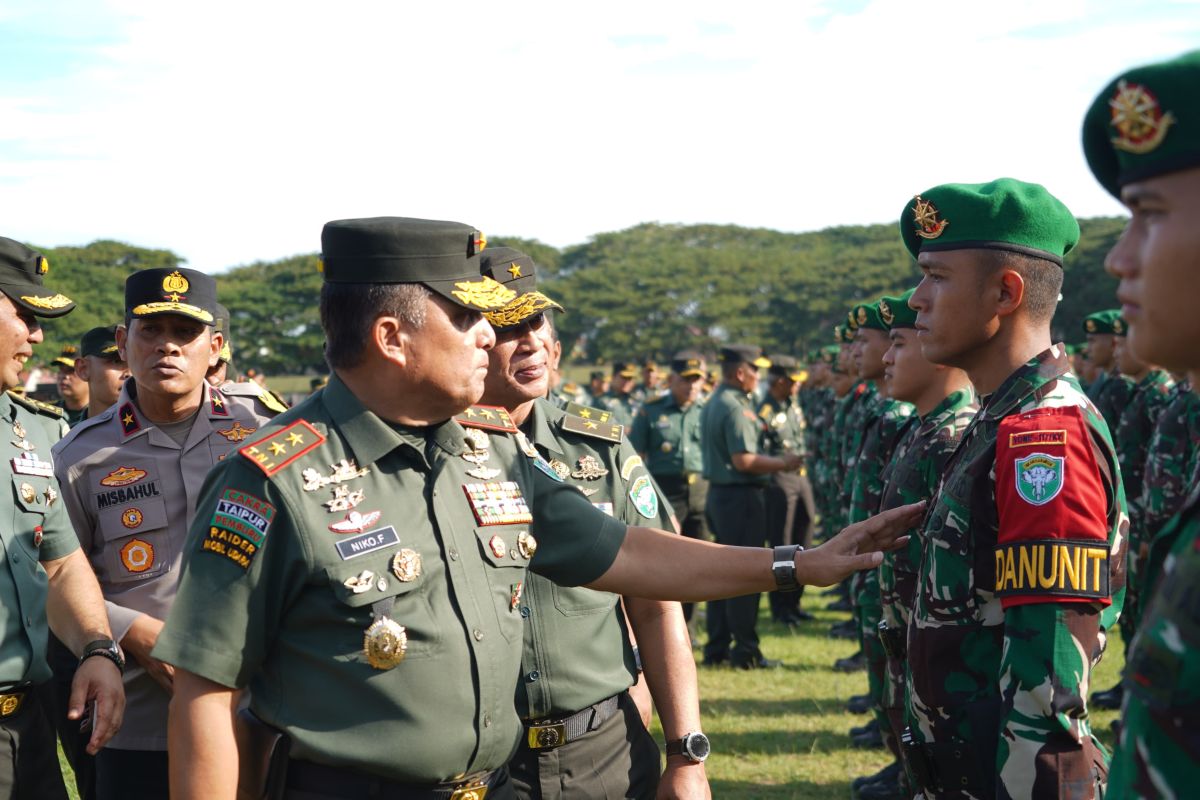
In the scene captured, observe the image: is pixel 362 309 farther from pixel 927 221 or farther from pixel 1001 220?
pixel 1001 220

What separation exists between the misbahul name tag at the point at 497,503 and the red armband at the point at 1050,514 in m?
1.16

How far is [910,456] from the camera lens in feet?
15.3

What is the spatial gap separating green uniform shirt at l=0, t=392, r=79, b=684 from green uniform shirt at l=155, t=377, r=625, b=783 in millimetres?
1451

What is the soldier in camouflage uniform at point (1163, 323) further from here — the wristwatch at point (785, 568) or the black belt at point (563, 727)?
the black belt at point (563, 727)

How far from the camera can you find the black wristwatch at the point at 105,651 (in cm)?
353

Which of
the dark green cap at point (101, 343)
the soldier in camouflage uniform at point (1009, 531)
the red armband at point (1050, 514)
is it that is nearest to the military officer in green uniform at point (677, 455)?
the dark green cap at point (101, 343)

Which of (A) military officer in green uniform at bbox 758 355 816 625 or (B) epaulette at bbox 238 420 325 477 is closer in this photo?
(B) epaulette at bbox 238 420 325 477

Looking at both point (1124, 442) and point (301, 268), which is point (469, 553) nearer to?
point (1124, 442)

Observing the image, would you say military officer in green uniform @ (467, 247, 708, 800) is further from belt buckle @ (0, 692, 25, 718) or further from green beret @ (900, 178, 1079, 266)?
belt buckle @ (0, 692, 25, 718)

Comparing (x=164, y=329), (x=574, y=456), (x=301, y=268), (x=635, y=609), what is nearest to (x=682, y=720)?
(x=635, y=609)

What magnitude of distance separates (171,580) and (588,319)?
7600 cm

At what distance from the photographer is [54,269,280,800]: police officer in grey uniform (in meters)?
3.95

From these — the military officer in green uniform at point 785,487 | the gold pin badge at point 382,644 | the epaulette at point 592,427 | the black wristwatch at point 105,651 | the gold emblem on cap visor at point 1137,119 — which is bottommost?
the military officer in green uniform at point 785,487

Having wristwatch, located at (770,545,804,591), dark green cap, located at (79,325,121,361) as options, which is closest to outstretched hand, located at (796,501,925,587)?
wristwatch, located at (770,545,804,591)
